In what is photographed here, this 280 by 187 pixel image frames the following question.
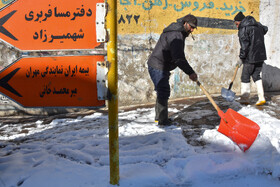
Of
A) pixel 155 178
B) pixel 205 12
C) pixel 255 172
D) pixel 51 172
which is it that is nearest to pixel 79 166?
pixel 51 172

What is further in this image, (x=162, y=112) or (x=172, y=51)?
(x=162, y=112)

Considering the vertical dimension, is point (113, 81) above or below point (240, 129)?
above

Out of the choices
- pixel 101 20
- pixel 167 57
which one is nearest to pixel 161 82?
pixel 167 57

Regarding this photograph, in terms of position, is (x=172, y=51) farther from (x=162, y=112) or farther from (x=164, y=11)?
(x=164, y=11)

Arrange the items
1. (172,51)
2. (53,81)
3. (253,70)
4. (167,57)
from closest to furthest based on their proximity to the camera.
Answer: (53,81) → (172,51) → (167,57) → (253,70)

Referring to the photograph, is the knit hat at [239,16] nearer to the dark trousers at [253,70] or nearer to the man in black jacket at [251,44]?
the man in black jacket at [251,44]

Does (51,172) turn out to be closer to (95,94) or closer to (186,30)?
(95,94)

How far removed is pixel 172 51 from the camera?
2691 mm

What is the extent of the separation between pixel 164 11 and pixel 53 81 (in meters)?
3.68

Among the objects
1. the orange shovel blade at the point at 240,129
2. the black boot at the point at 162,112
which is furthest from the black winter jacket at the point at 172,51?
the orange shovel blade at the point at 240,129

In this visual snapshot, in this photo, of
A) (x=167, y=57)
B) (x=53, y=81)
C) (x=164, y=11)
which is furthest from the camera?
(x=164, y=11)

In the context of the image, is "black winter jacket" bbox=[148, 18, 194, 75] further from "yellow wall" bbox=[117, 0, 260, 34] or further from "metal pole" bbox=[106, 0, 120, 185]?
"yellow wall" bbox=[117, 0, 260, 34]

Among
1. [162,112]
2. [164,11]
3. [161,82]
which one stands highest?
[164,11]

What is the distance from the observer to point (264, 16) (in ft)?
16.3
